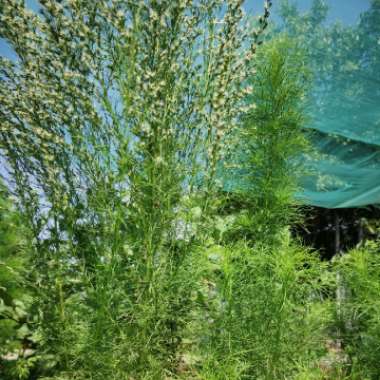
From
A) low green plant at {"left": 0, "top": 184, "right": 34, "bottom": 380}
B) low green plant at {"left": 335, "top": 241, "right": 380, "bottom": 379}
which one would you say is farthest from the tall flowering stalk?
low green plant at {"left": 335, "top": 241, "right": 380, "bottom": 379}

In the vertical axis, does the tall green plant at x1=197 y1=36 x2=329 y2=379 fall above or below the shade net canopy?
below

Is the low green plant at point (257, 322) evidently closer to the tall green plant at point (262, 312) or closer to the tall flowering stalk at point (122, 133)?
the tall green plant at point (262, 312)

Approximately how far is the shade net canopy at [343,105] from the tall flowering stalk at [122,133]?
273cm

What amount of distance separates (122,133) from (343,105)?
3.17 metres

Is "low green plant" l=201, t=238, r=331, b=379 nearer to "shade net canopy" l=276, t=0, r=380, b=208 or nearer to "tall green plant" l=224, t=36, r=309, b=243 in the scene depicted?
"tall green plant" l=224, t=36, r=309, b=243

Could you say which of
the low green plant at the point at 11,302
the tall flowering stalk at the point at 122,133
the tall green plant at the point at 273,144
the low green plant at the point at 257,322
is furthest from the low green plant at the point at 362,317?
the low green plant at the point at 11,302

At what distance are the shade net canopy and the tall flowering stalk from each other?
2734 millimetres

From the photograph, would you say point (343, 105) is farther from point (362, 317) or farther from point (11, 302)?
point (11, 302)

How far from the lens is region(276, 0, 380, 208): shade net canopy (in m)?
4.31

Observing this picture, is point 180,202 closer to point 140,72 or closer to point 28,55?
point 140,72

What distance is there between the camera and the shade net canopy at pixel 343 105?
4312mm

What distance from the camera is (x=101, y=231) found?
191cm

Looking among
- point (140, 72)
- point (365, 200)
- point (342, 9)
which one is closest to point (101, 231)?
point (140, 72)

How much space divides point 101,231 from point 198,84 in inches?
28.9
